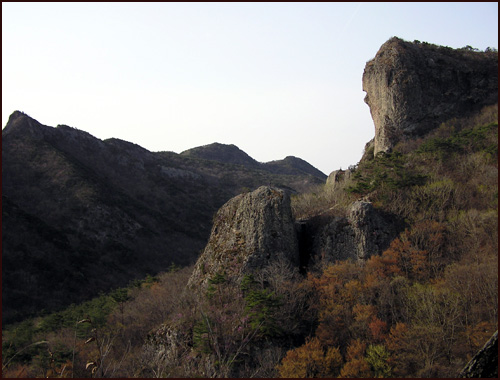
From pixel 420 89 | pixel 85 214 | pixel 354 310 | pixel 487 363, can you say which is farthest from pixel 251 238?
pixel 85 214

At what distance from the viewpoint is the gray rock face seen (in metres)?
30.9

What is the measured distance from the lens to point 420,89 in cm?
4547

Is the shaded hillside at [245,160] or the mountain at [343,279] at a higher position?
the shaded hillside at [245,160]

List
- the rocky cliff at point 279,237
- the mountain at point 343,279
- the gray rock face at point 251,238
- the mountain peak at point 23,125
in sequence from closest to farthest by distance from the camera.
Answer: the mountain at point 343,279
the gray rock face at point 251,238
the rocky cliff at point 279,237
the mountain peak at point 23,125

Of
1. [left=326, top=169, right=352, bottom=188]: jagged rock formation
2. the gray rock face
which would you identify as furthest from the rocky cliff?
[left=326, top=169, right=352, bottom=188]: jagged rock formation

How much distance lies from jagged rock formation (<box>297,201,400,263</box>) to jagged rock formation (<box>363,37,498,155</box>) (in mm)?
15117

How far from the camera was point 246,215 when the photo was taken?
33.4m

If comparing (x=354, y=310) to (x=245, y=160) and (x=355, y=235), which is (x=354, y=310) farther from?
(x=245, y=160)

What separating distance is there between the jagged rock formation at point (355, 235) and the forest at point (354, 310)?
0.98m

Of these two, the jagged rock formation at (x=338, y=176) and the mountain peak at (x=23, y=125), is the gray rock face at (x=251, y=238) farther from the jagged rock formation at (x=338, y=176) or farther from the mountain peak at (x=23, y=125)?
the mountain peak at (x=23, y=125)

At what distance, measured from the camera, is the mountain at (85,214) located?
5097 centimetres

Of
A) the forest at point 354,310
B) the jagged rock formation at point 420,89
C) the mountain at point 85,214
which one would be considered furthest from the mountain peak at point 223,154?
the forest at point 354,310

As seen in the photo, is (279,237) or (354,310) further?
(279,237)

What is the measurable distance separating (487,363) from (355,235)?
80.6 ft
